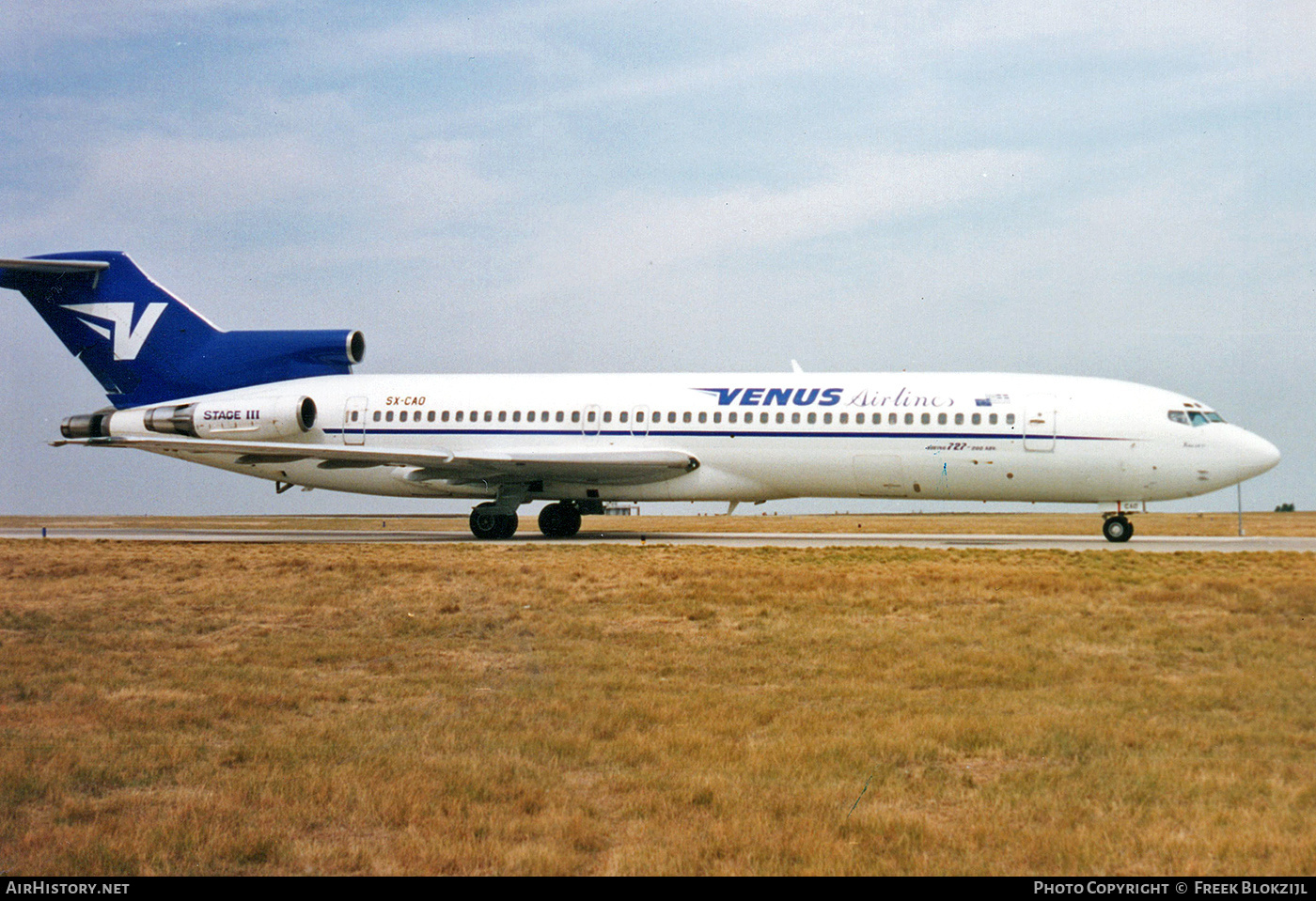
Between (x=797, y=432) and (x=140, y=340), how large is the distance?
1856 centimetres

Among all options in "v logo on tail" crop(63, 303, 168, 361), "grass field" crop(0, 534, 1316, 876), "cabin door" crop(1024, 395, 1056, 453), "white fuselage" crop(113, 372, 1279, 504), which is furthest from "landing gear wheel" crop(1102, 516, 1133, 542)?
"v logo on tail" crop(63, 303, 168, 361)

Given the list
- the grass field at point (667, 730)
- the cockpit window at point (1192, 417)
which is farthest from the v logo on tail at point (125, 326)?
the cockpit window at point (1192, 417)

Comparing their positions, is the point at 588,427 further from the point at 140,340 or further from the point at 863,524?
the point at 863,524

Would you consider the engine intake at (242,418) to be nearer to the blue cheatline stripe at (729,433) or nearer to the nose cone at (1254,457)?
the blue cheatline stripe at (729,433)

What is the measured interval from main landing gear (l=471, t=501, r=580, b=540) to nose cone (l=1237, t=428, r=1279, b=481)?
1558cm

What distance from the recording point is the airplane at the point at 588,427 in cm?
2406

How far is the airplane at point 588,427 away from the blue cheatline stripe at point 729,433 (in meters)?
0.04

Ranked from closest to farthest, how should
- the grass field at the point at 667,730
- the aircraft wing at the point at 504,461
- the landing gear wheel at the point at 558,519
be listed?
the grass field at the point at 667,730, the aircraft wing at the point at 504,461, the landing gear wheel at the point at 558,519

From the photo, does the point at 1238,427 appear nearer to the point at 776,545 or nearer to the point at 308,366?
the point at 776,545

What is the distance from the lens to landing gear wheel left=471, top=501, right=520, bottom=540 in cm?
2794

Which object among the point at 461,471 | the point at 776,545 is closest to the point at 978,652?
the point at 776,545

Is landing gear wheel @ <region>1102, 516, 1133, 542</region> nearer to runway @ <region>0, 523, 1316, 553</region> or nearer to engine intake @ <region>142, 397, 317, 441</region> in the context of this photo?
runway @ <region>0, 523, 1316, 553</region>

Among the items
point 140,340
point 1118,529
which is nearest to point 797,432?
point 1118,529

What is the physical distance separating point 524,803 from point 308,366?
27036mm
